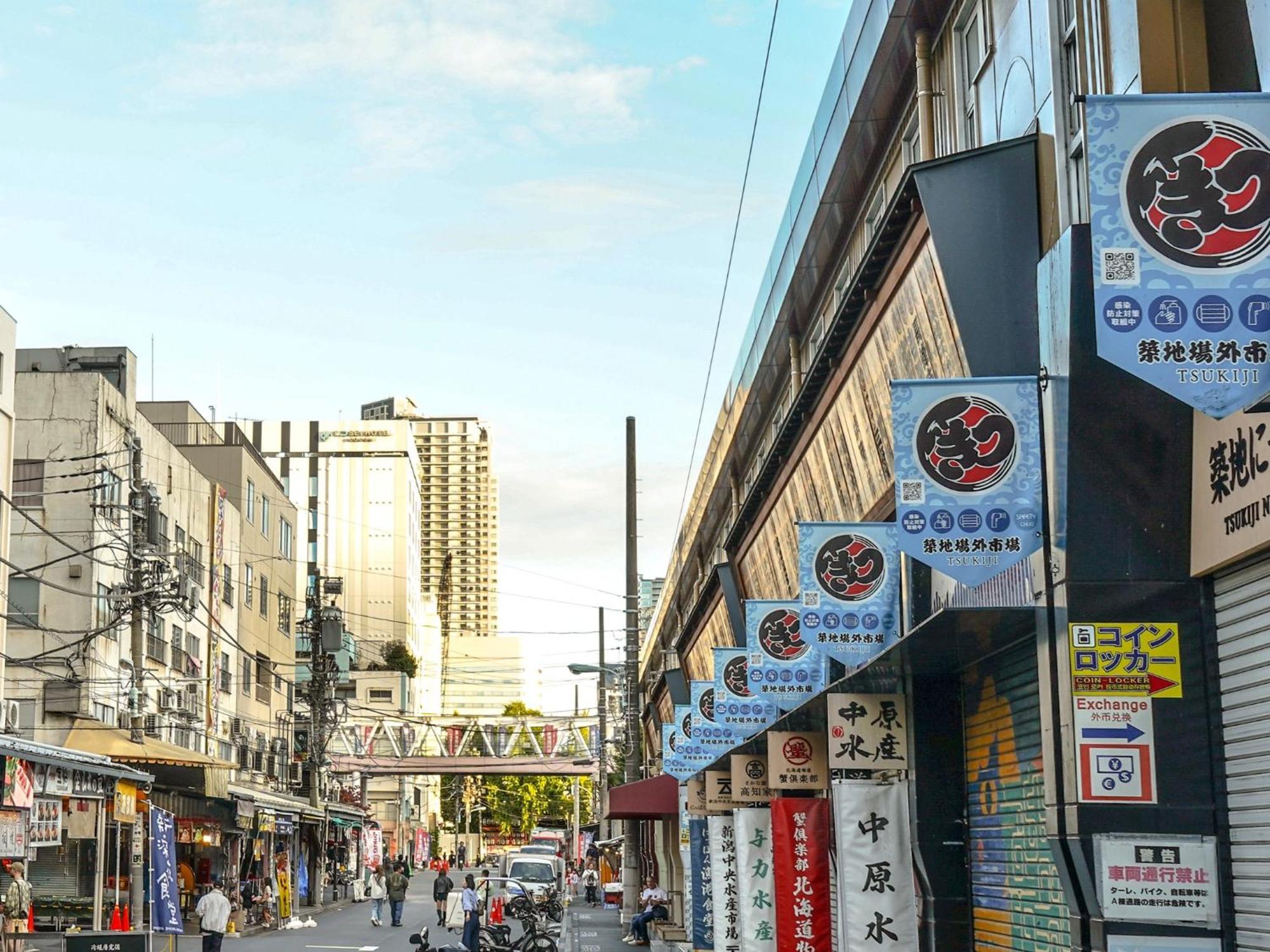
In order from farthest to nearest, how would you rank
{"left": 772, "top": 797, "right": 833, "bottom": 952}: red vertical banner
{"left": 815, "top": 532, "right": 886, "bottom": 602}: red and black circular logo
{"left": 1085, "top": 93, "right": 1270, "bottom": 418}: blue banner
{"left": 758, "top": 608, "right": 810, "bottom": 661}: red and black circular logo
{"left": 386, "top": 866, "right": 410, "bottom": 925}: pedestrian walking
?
1. {"left": 386, "top": 866, "right": 410, "bottom": 925}: pedestrian walking
2. {"left": 758, "top": 608, "right": 810, "bottom": 661}: red and black circular logo
3. {"left": 772, "top": 797, "right": 833, "bottom": 952}: red vertical banner
4. {"left": 815, "top": 532, "right": 886, "bottom": 602}: red and black circular logo
5. {"left": 1085, "top": 93, "right": 1270, "bottom": 418}: blue banner

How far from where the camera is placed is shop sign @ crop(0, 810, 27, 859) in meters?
20.6

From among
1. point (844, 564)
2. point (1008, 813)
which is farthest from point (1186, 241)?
point (844, 564)

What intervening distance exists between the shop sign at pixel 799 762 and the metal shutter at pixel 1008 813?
16.7 ft

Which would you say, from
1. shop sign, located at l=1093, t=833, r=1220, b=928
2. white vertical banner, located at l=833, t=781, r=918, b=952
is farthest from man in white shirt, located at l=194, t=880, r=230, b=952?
shop sign, located at l=1093, t=833, r=1220, b=928

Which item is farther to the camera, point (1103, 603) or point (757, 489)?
point (757, 489)

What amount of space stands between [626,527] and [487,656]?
463 feet

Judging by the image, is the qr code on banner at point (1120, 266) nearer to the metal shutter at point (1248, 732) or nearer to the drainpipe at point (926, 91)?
the metal shutter at point (1248, 732)

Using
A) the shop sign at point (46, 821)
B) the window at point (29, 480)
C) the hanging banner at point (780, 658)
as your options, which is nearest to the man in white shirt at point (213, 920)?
the shop sign at point (46, 821)

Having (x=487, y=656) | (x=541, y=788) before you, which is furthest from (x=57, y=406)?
(x=487, y=656)

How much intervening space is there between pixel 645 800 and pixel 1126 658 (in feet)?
96.6

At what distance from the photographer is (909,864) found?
12.9 m

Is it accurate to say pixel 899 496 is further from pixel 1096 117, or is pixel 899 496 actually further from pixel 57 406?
pixel 57 406

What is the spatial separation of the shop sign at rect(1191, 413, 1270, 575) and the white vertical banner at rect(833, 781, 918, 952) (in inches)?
214

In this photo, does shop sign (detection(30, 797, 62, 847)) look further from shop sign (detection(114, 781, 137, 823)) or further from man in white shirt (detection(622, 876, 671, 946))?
man in white shirt (detection(622, 876, 671, 946))
